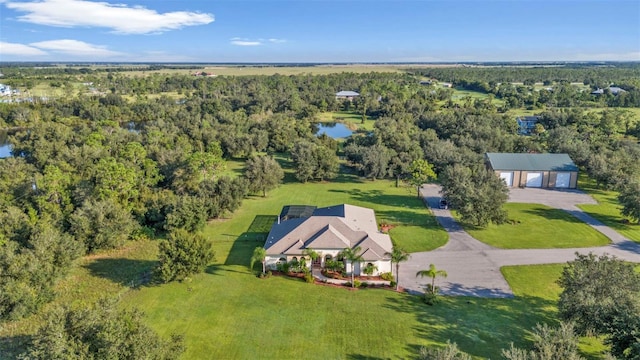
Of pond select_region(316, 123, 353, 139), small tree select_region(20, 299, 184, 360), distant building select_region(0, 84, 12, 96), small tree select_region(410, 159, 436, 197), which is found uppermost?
distant building select_region(0, 84, 12, 96)

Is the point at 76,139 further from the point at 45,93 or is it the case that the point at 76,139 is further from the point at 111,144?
the point at 45,93

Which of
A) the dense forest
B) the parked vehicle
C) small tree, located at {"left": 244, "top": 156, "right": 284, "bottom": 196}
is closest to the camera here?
the dense forest

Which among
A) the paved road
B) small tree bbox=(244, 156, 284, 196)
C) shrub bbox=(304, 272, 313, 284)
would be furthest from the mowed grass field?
small tree bbox=(244, 156, 284, 196)

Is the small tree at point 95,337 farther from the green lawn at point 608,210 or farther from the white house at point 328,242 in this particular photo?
the green lawn at point 608,210

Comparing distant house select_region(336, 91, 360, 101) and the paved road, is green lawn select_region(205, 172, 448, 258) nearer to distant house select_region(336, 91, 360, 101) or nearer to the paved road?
the paved road

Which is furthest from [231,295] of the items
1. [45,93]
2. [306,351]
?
[45,93]

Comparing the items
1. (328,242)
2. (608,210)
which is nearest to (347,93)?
(608,210)
